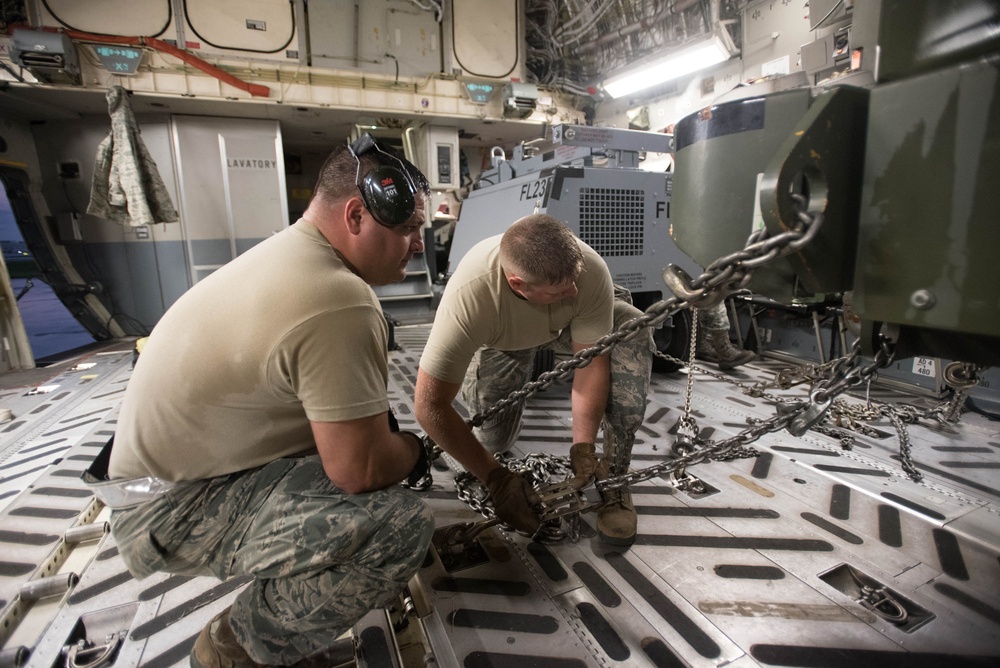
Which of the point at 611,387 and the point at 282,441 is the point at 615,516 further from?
the point at 282,441

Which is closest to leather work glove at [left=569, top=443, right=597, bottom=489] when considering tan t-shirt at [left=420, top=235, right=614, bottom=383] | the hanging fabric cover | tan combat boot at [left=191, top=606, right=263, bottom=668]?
tan t-shirt at [left=420, top=235, right=614, bottom=383]

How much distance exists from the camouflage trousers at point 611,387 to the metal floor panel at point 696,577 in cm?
31

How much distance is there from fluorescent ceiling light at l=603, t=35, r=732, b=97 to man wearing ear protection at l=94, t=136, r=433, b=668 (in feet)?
19.5

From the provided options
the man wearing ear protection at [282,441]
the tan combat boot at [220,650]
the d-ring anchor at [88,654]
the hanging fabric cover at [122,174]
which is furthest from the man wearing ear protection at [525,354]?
the hanging fabric cover at [122,174]

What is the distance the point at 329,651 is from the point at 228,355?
3.20 ft

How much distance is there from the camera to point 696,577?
186 cm

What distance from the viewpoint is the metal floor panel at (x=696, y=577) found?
5.10 ft

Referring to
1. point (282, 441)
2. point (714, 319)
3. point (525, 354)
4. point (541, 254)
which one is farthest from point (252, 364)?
point (714, 319)

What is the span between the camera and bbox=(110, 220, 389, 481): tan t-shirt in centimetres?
122

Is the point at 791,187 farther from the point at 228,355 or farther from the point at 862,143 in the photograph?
the point at 228,355

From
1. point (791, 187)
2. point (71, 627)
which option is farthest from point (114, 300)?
point (791, 187)

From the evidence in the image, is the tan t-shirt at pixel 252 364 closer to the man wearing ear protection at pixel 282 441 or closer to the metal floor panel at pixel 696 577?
the man wearing ear protection at pixel 282 441

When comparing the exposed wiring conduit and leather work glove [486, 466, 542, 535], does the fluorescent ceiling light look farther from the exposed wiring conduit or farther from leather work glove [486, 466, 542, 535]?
leather work glove [486, 466, 542, 535]

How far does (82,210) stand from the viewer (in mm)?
6480
